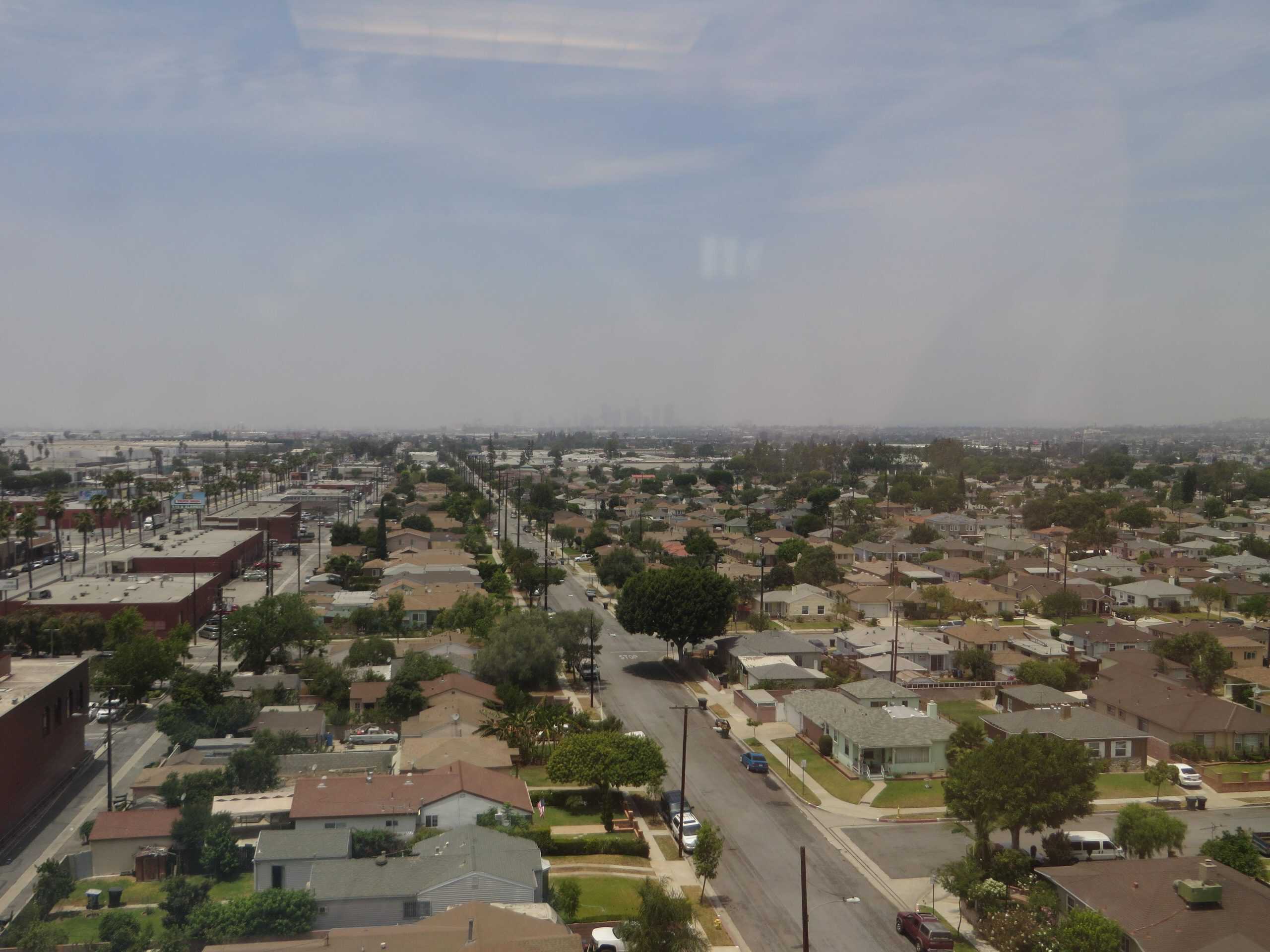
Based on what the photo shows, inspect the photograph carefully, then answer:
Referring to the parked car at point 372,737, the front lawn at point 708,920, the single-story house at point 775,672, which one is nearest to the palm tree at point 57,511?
the parked car at point 372,737

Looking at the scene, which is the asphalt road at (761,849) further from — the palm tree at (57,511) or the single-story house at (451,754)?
the palm tree at (57,511)

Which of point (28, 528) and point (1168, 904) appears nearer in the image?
point (1168, 904)

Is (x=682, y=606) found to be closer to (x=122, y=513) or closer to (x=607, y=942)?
(x=607, y=942)

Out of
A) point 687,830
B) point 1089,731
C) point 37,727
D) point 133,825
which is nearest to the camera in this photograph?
point 133,825

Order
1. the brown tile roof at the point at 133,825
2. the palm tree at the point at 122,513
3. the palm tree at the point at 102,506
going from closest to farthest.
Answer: the brown tile roof at the point at 133,825, the palm tree at the point at 102,506, the palm tree at the point at 122,513

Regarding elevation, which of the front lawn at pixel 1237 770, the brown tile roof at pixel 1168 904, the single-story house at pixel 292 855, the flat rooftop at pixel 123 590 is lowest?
the front lawn at pixel 1237 770

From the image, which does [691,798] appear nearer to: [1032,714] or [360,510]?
[1032,714]

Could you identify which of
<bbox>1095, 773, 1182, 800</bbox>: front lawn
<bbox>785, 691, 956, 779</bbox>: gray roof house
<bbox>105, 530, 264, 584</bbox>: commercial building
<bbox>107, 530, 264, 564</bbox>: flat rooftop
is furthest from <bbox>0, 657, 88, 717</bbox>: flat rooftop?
<bbox>107, 530, 264, 564</bbox>: flat rooftop

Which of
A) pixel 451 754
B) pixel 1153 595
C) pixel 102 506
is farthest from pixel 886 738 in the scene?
pixel 102 506
